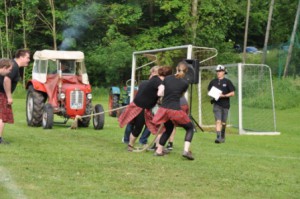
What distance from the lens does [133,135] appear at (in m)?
12.6

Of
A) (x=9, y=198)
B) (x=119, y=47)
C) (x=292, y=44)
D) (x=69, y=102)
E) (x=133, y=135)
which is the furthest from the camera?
(x=119, y=47)

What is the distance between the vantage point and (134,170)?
10016 millimetres

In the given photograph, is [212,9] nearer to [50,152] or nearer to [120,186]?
[50,152]

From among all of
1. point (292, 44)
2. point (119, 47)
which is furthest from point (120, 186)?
point (119, 47)

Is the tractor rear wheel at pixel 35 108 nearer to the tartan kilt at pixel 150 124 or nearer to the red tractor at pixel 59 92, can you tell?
the red tractor at pixel 59 92

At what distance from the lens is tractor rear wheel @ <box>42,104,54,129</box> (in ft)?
55.4

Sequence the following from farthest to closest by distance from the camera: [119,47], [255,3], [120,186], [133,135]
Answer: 1. [255,3]
2. [119,47]
3. [133,135]
4. [120,186]

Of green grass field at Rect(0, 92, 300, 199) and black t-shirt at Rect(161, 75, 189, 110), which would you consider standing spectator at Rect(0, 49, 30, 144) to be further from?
black t-shirt at Rect(161, 75, 189, 110)

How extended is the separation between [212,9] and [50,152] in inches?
1193

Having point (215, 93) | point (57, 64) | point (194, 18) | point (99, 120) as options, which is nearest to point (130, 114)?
point (215, 93)

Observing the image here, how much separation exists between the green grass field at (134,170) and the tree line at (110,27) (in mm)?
25208

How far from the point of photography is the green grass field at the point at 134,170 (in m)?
8.33

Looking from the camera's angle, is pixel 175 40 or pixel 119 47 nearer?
pixel 119 47

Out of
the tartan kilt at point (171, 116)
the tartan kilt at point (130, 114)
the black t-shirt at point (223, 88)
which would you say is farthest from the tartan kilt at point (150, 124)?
the black t-shirt at point (223, 88)
